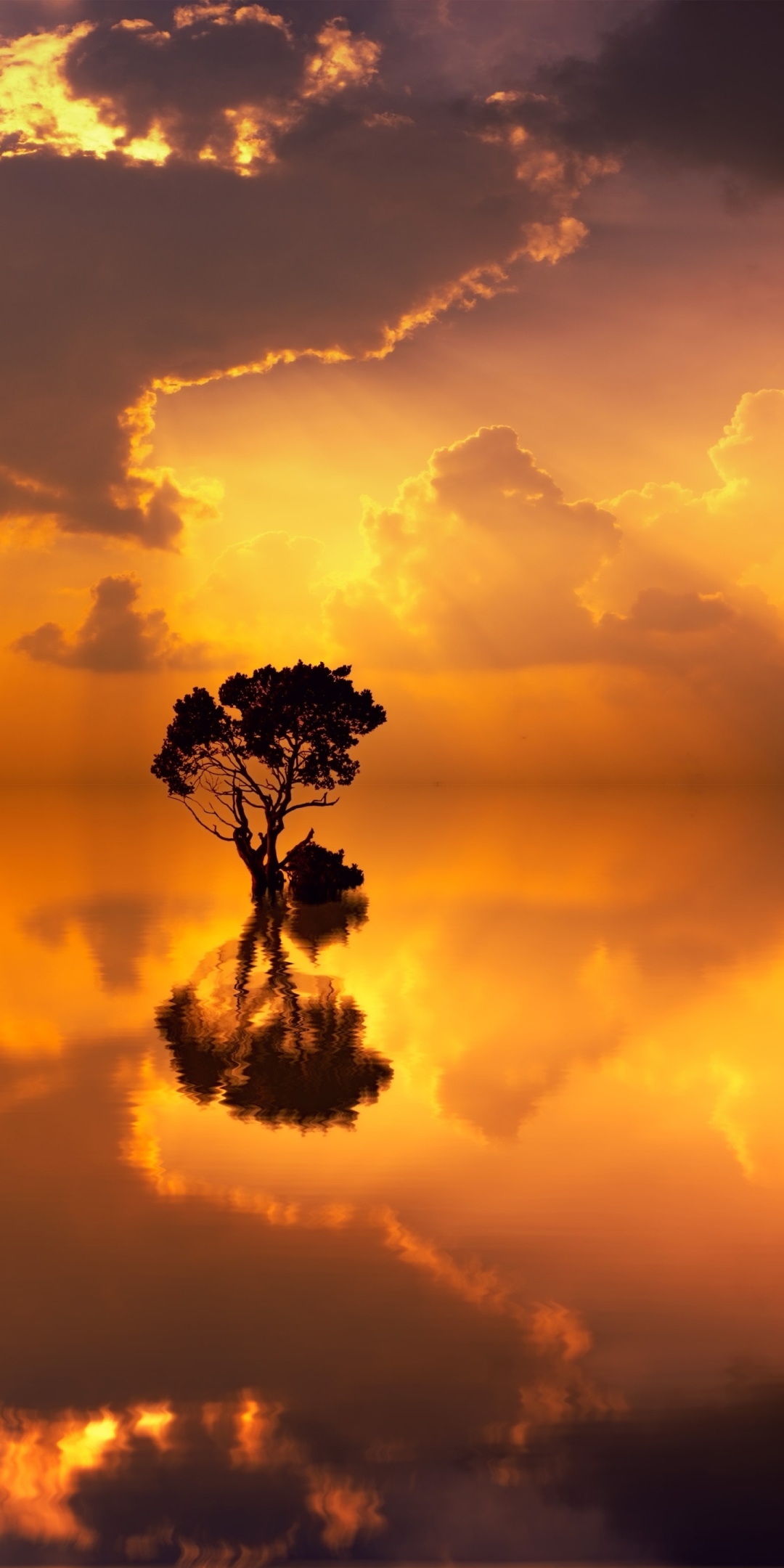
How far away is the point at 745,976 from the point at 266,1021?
15.4m

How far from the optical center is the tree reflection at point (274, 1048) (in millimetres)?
21484

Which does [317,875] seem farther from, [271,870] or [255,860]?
[255,860]

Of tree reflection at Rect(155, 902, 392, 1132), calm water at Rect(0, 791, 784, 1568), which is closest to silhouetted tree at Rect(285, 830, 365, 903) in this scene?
tree reflection at Rect(155, 902, 392, 1132)

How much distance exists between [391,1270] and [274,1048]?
11585 mm

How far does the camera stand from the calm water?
32.6 feet

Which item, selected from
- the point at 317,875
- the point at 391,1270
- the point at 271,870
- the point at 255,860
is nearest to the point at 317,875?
the point at 317,875

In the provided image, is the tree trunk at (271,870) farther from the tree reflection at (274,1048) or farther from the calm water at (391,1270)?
the calm water at (391,1270)

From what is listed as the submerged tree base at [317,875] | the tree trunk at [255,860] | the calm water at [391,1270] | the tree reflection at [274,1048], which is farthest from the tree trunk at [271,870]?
the calm water at [391,1270]

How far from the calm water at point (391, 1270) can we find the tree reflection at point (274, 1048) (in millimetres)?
133

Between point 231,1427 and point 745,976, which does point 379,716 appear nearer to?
point 745,976

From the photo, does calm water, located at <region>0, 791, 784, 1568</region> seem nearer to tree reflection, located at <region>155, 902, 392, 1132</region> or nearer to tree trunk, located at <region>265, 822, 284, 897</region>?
tree reflection, located at <region>155, 902, 392, 1132</region>

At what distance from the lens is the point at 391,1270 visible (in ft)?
47.2

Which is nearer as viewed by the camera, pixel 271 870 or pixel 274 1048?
pixel 274 1048

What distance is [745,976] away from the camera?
3619 centimetres
